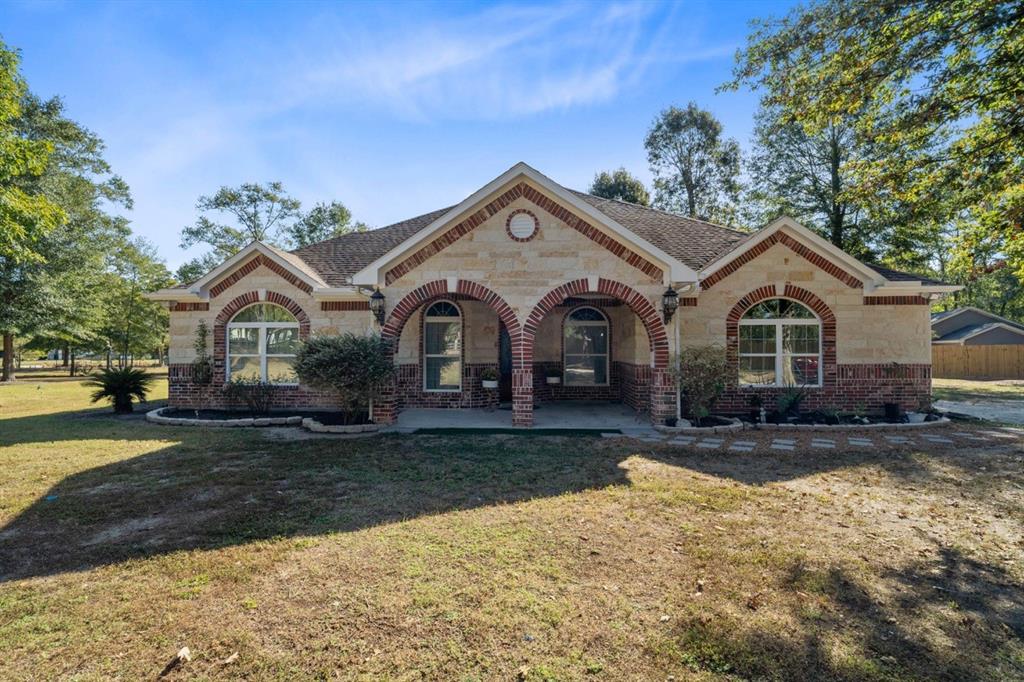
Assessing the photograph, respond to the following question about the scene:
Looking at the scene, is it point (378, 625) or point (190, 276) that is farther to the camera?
point (190, 276)

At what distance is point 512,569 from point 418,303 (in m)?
7.45

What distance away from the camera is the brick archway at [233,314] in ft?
39.8

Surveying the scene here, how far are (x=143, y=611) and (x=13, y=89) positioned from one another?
17.2m

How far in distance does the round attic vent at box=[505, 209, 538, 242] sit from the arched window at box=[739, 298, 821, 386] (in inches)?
228

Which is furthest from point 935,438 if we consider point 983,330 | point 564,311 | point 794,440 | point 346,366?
point 983,330

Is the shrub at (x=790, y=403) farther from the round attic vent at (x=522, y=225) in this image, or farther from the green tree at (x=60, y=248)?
the green tree at (x=60, y=248)

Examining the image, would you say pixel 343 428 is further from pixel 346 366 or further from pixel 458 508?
pixel 458 508

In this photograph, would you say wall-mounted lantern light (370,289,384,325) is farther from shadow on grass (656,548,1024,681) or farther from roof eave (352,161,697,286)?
shadow on grass (656,548,1024,681)

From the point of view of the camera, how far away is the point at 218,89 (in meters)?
9.34

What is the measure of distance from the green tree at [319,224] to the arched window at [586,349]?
30.3m

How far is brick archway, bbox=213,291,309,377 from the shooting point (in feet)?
39.8

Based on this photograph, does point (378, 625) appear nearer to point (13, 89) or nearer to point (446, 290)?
point (446, 290)

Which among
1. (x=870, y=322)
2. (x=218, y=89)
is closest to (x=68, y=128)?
(x=218, y=89)

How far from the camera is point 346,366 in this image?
9.48 metres
